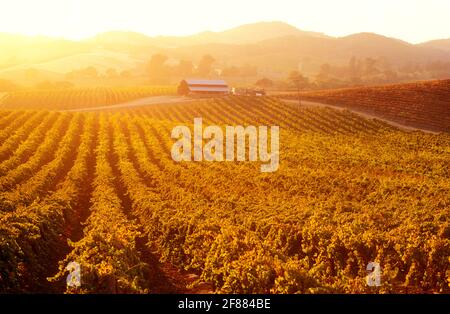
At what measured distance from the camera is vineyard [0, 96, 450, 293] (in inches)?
614

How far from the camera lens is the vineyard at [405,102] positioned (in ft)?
217

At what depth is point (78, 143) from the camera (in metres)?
49.6

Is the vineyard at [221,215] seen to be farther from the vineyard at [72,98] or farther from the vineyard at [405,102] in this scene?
the vineyard at [72,98]

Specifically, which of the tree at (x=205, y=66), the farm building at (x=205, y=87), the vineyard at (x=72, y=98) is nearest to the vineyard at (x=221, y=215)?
the farm building at (x=205, y=87)

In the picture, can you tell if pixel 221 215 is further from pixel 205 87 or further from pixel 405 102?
pixel 205 87

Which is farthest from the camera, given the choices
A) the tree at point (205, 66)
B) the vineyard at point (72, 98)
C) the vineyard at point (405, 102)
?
the tree at point (205, 66)

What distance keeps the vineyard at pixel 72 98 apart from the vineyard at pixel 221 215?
169 feet

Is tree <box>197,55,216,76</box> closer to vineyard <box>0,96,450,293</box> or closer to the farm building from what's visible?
the farm building

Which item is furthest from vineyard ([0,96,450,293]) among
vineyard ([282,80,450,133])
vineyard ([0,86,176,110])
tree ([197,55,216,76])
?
tree ([197,55,216,76])

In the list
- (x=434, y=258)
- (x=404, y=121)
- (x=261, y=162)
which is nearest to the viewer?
(x=434, y=258)

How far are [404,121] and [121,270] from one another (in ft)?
195

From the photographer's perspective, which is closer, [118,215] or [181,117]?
[118,215]
